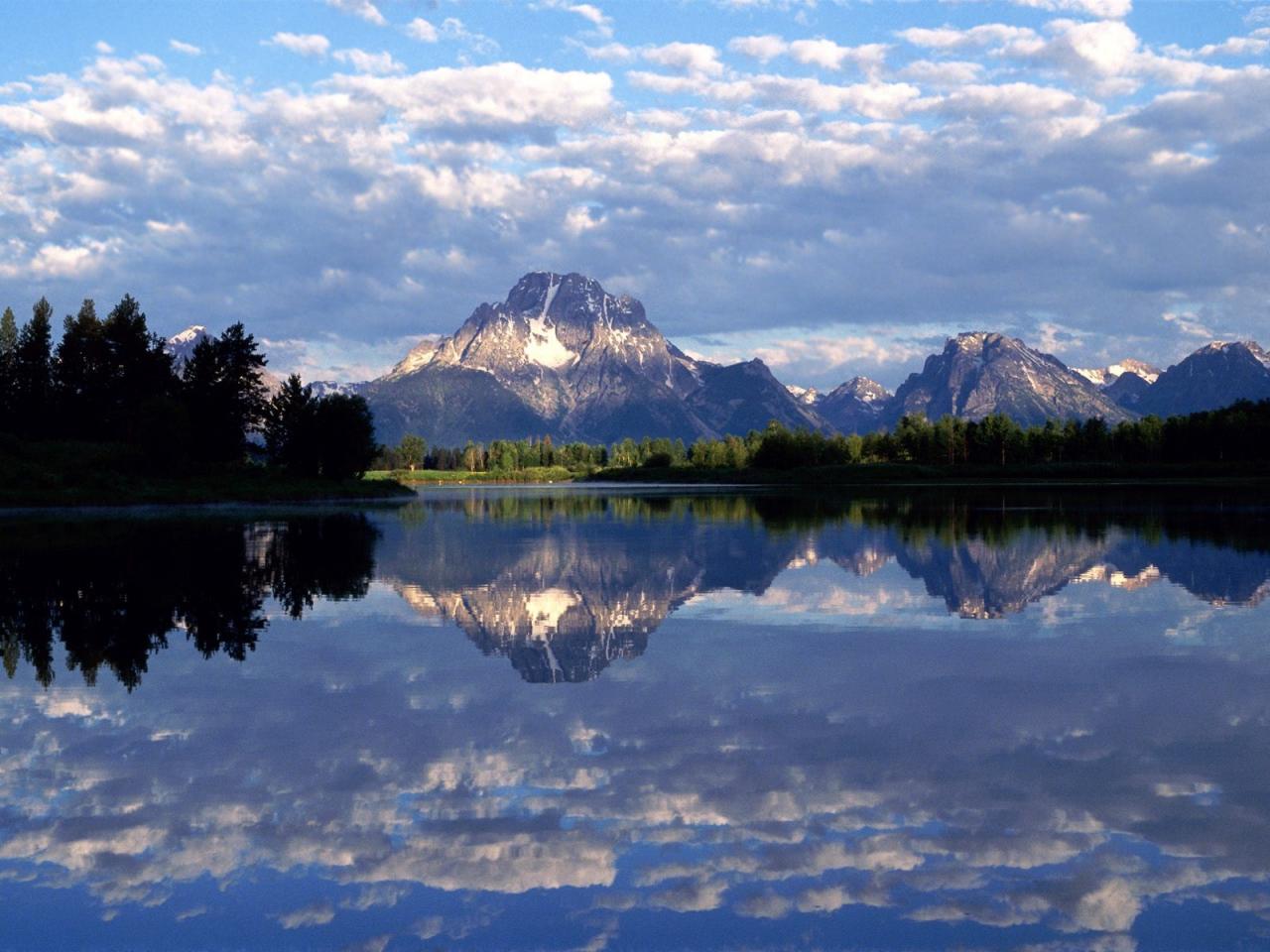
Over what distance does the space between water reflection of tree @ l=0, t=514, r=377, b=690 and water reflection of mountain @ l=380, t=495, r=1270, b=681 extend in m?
3.35

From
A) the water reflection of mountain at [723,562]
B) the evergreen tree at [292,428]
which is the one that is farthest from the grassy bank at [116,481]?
the water reflection of mountain at [723,562]

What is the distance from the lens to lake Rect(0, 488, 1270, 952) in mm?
9492

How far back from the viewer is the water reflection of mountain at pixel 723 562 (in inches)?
1053

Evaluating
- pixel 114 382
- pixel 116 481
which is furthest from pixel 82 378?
pixel 116 481

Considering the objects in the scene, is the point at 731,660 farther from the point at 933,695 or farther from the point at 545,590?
the point at 545,590

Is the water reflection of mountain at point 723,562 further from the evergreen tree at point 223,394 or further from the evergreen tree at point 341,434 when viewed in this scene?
the evergreen tree at point 341,434

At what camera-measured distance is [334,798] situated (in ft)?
41.3

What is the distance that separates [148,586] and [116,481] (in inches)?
2846

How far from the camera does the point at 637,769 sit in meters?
13.8

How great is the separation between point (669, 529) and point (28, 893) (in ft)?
175

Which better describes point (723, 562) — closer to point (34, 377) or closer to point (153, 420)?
point (153, 420)

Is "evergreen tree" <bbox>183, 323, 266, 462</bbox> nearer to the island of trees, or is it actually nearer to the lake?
the island of trees

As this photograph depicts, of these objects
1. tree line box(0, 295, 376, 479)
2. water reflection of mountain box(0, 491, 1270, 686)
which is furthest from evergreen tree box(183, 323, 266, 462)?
water reflection of mountain box(0, 491, 1270, 686)

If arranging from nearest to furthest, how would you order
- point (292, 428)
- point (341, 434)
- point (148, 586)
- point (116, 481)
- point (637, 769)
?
point (637, 769) < point (148, 586) < point (116, 481) < point (341, 434) < point (292, 428)
